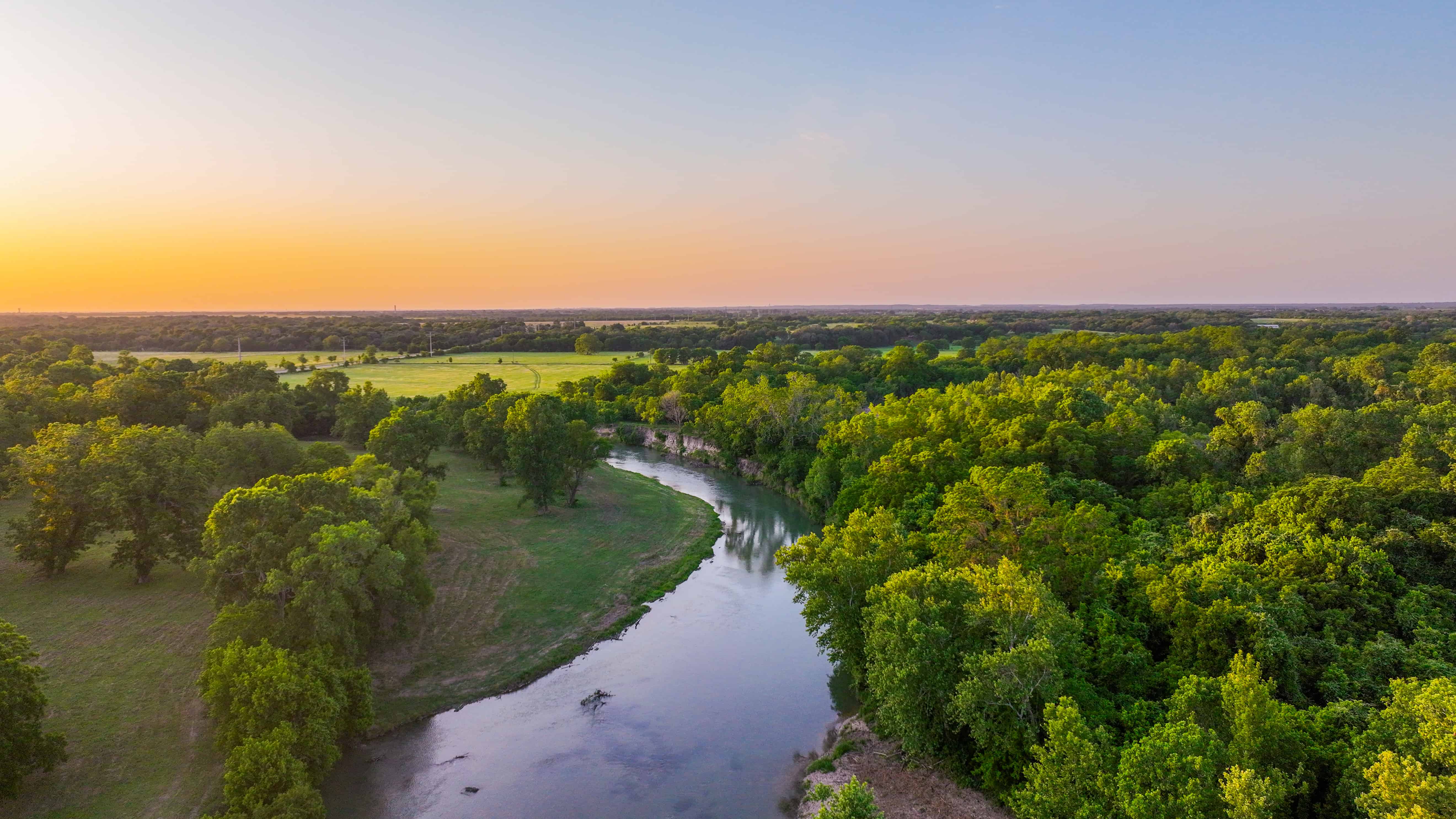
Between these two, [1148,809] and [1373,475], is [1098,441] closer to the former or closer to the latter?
[1373,475]

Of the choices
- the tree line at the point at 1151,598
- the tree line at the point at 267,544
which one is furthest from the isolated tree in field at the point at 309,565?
the tree line at the point at 1151,598

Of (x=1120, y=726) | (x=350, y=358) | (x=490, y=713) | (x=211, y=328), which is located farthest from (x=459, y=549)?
(x=211, y=328)

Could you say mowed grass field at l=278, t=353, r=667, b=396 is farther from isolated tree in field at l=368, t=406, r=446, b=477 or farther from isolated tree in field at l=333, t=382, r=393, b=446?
isolated tree in field at l=368, t=406, r=446, b=477

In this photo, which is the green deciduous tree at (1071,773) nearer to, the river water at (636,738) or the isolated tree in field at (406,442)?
the river water at (636,738)

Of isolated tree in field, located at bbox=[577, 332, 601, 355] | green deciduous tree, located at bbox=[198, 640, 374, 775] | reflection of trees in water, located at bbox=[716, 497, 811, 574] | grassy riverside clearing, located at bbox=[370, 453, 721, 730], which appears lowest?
reflection of trees in water, located at bbox=[716, 497, 811, 574]

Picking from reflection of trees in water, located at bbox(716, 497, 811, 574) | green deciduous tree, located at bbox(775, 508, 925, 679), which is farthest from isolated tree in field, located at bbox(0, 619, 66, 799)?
reflection of trees in water, located at bbox(716, 497, 811, 574)

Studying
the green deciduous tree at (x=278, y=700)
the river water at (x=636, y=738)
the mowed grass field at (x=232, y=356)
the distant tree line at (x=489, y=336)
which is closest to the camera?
A: the green deciduous tree at (x=278, y=700)
